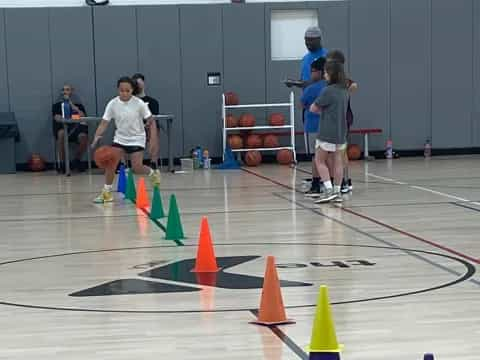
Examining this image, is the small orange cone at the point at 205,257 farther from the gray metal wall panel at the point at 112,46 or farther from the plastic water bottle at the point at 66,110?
the gray metal wall panel at the point at 112,46

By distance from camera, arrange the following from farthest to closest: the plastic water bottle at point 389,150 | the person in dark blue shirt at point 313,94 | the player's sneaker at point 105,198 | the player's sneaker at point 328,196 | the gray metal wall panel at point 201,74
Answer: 1. the plastic water bottle at point 389,150
2. the gray metal wall panel at point 201,74
3. the player's sneaker at point 105,198
4. the person in dark blue shirt at point 313,94
5. the player's sneaker at point 328,196

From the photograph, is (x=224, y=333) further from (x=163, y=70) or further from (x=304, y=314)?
(x=163, y=70)

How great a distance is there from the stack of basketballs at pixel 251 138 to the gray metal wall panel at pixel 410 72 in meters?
2.54

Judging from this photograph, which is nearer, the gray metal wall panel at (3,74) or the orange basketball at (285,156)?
the gray metal wall panel at (3,74)

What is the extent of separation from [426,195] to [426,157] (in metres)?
7.42

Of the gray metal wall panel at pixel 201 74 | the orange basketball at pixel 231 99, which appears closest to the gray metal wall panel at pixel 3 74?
the gray metal wall panel at pixel 201 74

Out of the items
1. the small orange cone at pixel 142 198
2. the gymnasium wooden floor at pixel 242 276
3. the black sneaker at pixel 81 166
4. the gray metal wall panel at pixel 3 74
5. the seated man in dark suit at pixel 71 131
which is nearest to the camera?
the gymnasium wooden floor at pixel 242 276

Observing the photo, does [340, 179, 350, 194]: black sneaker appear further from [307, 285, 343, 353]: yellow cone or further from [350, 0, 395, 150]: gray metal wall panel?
[307, 285, 343, 353]: yellow cone

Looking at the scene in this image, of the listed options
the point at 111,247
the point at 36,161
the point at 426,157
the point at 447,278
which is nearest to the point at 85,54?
the point at 36,161

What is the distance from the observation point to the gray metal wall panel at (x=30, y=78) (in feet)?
59.2

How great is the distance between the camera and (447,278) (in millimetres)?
6262

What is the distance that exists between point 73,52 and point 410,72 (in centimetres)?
674

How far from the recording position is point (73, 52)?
59.7 ft

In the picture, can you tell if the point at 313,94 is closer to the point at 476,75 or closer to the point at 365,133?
the point at 365,133
